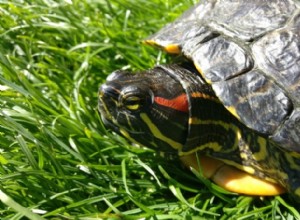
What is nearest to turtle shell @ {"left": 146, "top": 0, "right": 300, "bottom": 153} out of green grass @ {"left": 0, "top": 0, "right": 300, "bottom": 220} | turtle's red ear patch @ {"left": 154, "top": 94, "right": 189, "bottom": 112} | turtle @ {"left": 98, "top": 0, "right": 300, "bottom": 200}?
turtle @ {"left": 98, "top": 0, "right": 300, "bottom": 200}

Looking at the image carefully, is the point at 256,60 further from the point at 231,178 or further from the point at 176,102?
the point at 231,178

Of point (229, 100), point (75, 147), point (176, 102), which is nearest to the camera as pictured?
point (229, 100)

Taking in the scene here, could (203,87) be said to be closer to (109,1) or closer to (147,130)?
(147,130)

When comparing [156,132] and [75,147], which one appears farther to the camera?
[75,147]

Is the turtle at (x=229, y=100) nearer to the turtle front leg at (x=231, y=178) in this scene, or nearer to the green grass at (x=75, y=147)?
the turtle front leg at (x=231, y=178)

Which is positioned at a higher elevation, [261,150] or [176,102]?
[176,102]

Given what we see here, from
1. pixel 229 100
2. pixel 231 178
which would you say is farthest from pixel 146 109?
pixel 231 178

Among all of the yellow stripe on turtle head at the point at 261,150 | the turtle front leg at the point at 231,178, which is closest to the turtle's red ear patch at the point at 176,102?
the turtle front leg at the point at 231,178
